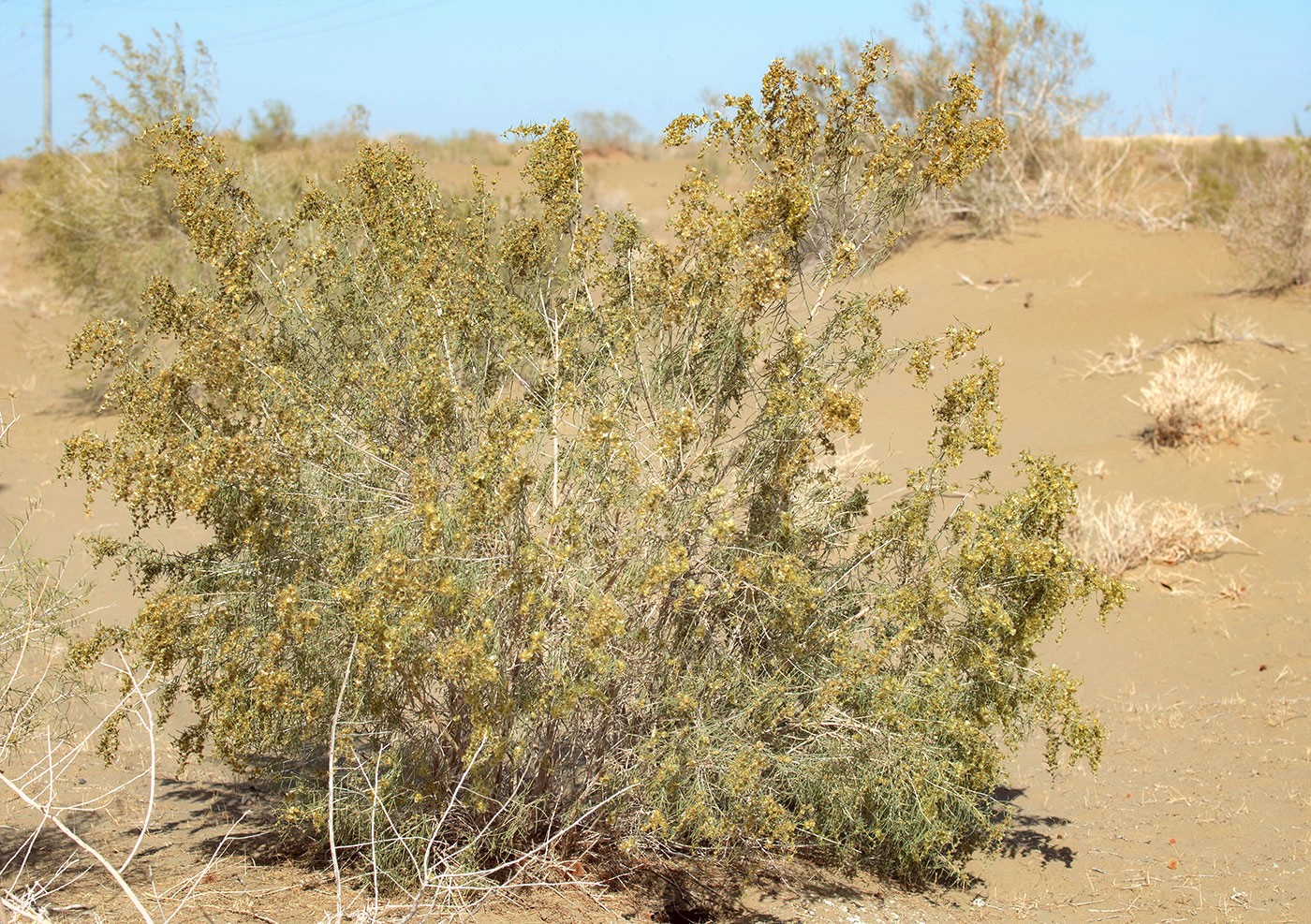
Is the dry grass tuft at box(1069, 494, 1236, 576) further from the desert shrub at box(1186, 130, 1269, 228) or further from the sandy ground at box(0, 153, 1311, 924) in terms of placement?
the desert shrub at box(1186, 130, 1269, 228)

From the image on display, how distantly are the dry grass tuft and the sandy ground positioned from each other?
0.13 metres

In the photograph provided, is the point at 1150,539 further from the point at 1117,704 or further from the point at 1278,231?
the point at 1278,231

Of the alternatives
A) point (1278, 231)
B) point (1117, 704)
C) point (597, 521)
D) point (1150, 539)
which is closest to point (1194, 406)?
point (1150, 539)

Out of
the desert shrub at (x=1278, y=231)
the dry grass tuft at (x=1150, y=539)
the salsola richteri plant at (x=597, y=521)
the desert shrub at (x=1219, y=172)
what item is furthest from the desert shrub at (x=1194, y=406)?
the desert shrub at (x=1219, y=172)

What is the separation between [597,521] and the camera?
5.03 metres

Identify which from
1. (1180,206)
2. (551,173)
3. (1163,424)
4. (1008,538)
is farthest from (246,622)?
(1180,206)

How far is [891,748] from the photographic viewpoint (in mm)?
5180

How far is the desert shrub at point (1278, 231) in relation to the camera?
54.5ft

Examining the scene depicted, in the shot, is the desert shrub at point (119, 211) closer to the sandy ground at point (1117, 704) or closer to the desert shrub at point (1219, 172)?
the sandy ground at point (1117, 704)

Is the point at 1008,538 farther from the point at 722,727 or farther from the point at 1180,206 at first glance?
the point at 1180,206

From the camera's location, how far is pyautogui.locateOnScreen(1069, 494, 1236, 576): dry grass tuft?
1032cm

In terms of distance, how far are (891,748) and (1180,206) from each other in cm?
1991

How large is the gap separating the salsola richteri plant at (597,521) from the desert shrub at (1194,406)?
725 cm

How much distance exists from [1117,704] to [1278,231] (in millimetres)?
10914
